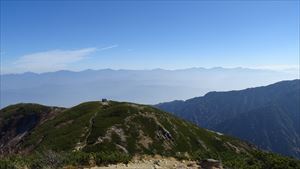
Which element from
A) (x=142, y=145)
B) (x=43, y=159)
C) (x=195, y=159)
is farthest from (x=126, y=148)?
(x=43, y=159)

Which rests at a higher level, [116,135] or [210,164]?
[210,164]

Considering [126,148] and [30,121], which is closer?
[126,148]

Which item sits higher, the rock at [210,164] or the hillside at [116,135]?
the rock at [210,164]

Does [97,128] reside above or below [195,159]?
below

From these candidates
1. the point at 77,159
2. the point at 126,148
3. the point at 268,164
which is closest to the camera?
the point at 77,159

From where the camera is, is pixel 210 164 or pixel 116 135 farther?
pixel 116 135

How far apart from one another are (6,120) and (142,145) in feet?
300

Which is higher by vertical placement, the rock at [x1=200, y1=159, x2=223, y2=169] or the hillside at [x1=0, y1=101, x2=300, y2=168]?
the rock at [x1=200, y1=159, x2=223, y2=169]

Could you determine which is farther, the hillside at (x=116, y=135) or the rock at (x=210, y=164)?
the hillside at (x=116, y=135)

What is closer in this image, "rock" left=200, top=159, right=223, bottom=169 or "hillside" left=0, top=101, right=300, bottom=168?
"rock" left=200, top=159, right=223, bottom=169

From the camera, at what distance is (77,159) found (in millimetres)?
29875

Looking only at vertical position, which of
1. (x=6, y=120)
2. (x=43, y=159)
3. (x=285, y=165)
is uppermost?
(x=43, y=159)

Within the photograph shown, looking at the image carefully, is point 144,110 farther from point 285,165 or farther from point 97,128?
point 285,165

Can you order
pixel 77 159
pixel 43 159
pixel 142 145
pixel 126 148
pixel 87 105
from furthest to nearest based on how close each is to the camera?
pixel 87 105
pixel 142 145
pixel 126 148
pixel 77 159
pixel 43 159
